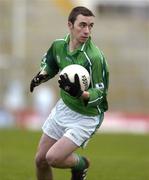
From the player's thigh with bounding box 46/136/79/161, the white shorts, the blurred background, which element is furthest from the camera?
the blurred background

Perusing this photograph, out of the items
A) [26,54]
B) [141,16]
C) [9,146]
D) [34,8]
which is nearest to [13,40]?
[26,54]

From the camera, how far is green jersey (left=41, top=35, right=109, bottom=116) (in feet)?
33.1

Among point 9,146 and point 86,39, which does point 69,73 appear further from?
point 9,146

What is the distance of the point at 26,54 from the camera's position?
50781 mm

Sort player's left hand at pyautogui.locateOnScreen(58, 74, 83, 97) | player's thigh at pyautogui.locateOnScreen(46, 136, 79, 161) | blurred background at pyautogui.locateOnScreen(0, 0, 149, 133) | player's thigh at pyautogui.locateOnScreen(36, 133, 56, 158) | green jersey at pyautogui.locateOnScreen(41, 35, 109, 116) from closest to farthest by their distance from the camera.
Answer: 1. player's left hand at pyautogui.locateOnScreen(58, 74, 83, 97)
2. green jersey at pyautogui.locateOnScreen(41, 35, 109, 116)
3. player's thigh at pyautogui.locateOnScreen(46, 136, 79, 161)
4. player's thigh at pyautogui.locateOnScreen(36, 133, 56, 158)
5. blurred background at pyautogui.locateOnScreen(0, 0, 149, 133)

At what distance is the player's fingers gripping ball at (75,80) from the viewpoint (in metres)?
9.86

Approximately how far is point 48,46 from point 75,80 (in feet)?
134

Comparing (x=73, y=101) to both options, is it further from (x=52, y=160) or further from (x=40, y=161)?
(x=40, y=161)

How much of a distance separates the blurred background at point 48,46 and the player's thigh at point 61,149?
88.2ft

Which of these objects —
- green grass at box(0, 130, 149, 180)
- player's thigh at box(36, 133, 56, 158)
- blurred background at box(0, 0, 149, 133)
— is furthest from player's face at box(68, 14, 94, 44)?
blurred background at box(0, 0, 149, 133)

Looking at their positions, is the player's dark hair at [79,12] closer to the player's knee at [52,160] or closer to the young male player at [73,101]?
the young male player at [73,101]

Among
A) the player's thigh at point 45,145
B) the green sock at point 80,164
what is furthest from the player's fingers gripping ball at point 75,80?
the green sock at point 80,164

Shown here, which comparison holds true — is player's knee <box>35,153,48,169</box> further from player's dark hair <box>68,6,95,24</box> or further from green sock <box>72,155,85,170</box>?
player's dark hair <box>68,6,95,24</box>

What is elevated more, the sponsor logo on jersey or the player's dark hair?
the player's dark hair
